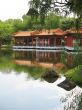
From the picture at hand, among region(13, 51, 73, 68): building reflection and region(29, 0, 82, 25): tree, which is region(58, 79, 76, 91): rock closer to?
region(29, 0, 82, 25): tree

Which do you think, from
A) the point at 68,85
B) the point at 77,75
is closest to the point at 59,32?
the point at 77,75

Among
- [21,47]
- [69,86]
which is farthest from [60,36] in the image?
[69,86]

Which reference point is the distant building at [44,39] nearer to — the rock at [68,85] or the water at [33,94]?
the water at [33,94]

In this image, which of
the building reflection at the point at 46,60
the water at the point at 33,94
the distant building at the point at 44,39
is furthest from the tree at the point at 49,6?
the distant building at the point at 44,39

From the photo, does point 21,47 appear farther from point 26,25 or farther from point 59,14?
point 59,14

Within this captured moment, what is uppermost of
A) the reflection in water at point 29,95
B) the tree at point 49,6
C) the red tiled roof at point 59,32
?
the tree at point 49,6

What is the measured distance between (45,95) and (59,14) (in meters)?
5.46

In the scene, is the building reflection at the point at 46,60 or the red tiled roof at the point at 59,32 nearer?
the building reflection at the point at 46,60

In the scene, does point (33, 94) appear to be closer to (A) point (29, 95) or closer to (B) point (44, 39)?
(A) point (29, 95)

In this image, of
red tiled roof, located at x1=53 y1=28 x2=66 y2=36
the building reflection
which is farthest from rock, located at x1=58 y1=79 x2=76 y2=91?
red tiled roof, located at x1=53 y1=28 x2=66 y2=36

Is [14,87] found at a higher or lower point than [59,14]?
lower

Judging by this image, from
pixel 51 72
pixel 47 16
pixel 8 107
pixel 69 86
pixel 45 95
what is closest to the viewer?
pixel 47 16

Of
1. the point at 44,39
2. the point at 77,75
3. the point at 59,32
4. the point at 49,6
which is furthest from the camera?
the point at 44,39

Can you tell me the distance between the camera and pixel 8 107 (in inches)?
501
